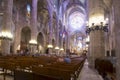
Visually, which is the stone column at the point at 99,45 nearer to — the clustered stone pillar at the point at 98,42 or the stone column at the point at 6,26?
the clustered stone pillar at the point at 98,42

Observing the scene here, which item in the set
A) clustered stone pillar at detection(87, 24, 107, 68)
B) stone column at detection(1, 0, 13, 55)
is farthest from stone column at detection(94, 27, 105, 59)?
stone column at detection(1, 0, 13, 55)

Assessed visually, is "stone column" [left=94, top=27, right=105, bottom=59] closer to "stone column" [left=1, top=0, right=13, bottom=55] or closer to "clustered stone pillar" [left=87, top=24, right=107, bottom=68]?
"clustered stone pillar" [left=87, top=24, right=107, bottom=68]

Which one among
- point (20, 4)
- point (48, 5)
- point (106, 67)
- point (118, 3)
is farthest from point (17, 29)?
point (118, 3)

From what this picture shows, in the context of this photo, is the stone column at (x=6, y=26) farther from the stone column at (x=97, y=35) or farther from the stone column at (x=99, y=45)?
the stone column at (x=99, y=45)

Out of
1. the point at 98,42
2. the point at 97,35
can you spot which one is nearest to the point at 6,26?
the point at 97,35

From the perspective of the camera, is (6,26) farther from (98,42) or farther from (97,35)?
(98,42)

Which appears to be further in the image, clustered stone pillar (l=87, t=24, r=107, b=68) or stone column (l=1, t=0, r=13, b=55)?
stone column (l=1, t=0, r=13, b=55)

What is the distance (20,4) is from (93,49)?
2117 cm

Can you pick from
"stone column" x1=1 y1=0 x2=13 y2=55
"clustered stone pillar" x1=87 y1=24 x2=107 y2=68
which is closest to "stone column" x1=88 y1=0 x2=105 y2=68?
"clustered stone pillar" x1=87 y1=24 x2=107 y2=68

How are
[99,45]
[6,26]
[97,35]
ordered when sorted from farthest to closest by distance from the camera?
[6,26]
[97,35]
[99,45]

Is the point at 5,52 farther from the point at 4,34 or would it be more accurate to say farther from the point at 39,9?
the point at 39,9

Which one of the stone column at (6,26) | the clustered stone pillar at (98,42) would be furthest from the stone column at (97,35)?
the stone column at (6,26)

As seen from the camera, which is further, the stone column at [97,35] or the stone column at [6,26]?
the stone column at [6,26]

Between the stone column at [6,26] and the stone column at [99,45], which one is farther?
the stone column at [6,26]
